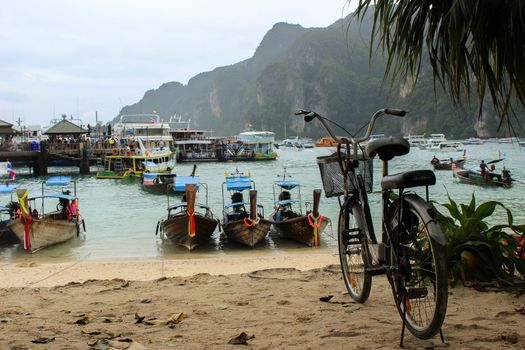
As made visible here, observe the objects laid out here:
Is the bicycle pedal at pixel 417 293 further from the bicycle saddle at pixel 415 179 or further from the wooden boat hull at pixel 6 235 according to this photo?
the wooden boat hull at pixel 6 235

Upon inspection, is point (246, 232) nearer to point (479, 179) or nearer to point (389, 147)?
point (389, 147)

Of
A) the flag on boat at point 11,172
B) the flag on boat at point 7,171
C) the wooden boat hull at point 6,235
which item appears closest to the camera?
the wooden boat hull at point 6,235

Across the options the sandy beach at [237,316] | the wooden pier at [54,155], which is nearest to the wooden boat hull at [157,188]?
the wooden pier at [54,155]

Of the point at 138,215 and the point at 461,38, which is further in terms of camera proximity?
the point at 138,215

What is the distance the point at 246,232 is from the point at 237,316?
387 inches

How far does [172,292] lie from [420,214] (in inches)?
105

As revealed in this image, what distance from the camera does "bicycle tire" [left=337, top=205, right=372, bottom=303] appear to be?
339 centimetres

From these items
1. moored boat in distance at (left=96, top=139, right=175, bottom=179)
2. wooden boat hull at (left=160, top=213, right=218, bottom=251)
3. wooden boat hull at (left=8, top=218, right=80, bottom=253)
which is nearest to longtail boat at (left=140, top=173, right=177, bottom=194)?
moored boat in distance at (left=96, top=139, right=175, bottom=179)

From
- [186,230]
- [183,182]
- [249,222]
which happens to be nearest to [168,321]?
[249,222]

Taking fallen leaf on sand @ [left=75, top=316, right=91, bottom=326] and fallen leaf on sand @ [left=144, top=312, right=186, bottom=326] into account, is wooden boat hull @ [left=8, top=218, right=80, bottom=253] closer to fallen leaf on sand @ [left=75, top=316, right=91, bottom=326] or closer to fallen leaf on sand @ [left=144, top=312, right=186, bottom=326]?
fallen leaf on sand @ [left=75, top=316, right=91, bottom=326]

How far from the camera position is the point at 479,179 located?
102 ft

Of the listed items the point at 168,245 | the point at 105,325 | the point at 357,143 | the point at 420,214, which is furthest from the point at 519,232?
the point at 168,245

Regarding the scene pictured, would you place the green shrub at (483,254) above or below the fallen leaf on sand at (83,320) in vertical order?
above

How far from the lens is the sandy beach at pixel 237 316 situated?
282 cm
